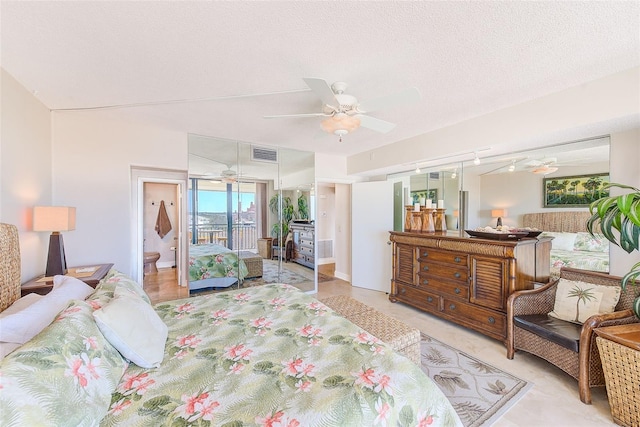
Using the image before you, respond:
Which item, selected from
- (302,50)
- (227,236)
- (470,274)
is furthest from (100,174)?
(470,274)

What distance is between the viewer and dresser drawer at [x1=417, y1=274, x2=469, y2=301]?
3201 millimetres

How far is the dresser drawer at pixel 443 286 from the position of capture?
10.5ft

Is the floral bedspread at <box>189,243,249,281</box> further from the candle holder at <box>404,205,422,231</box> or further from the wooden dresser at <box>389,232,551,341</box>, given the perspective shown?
the candle holder at <box>404,205,422,231</box>

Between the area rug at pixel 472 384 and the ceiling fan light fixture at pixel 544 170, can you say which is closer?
the area rug at pixel 472 384

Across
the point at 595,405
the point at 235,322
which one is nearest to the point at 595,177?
the point at 595,405

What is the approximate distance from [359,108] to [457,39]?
2.50ft

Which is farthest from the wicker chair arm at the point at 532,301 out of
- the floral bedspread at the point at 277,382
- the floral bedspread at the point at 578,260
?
the floral bedspread at the point at 277,382

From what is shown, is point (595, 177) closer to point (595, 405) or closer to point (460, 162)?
point (460, 162)

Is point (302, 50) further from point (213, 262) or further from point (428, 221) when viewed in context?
point (213, 262)

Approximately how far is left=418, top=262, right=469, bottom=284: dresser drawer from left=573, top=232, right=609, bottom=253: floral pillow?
3.70 ft

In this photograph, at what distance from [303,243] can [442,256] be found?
2.72 metres

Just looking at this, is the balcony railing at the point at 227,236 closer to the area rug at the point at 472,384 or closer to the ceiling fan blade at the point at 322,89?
the ceiling fan blade at the point at 322,89

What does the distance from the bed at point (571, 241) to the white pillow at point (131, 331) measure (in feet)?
12.7

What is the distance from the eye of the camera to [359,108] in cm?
212
